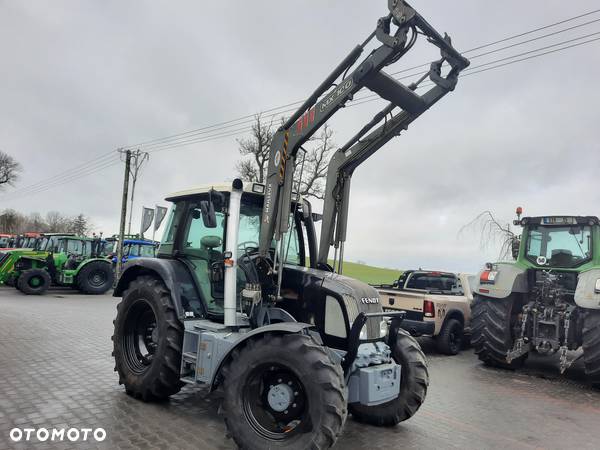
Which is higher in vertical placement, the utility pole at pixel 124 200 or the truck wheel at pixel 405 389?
the utility pole at pixel 124 200

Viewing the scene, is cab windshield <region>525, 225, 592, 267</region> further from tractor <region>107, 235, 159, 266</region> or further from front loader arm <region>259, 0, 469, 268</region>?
tractor <region>107, 235, 159, 266</region>

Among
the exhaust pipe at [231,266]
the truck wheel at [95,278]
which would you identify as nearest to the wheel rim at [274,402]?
the exhaust pipe at [231,266]

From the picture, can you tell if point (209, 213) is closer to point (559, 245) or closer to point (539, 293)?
point (539, 293)

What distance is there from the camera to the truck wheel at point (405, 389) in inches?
183

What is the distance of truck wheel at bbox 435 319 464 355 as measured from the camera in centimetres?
929

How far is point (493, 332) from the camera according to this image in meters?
8.32

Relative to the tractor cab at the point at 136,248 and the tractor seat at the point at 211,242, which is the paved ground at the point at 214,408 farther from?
the tractor cab at the point at 136,248

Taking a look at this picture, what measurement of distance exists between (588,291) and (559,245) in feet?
5.62

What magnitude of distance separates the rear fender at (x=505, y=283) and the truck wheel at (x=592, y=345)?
1.41 meters

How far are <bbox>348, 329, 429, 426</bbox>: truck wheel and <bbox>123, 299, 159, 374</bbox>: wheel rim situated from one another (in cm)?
267

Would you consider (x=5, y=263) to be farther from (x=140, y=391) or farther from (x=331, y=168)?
(x=331, y=168)

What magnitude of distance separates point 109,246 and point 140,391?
19630 millimetres

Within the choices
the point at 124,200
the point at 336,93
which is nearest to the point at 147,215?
the point at 124,200

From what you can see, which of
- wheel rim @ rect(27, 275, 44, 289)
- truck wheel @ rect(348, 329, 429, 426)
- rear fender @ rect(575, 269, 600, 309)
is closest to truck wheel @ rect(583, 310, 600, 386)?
rear fender @ rect(575, 269, 600, 309)
